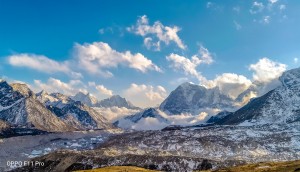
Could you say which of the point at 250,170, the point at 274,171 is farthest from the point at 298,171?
the point at 250,170

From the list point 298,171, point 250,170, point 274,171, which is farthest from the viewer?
point 250,170

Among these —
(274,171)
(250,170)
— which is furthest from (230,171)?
(274,171)

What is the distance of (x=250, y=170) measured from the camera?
181m

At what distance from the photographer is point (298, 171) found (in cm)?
13100

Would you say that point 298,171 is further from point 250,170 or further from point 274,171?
point 250,170

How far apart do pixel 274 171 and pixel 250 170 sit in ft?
87.8

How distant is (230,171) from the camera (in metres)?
188

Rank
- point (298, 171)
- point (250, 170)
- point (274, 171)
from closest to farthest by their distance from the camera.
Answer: point (298, 171) → point (274, 171) → point (250, 170)

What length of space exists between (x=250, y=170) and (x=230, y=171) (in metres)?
10.7

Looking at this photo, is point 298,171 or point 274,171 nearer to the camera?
point 298,171

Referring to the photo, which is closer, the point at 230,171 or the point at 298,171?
the point at 298,171

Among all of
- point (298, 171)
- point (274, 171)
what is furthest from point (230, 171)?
point (298, 171)

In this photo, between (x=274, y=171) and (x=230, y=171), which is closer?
(x=274, y=171)

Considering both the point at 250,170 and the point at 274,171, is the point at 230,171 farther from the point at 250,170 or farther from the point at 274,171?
the point at 274,171
